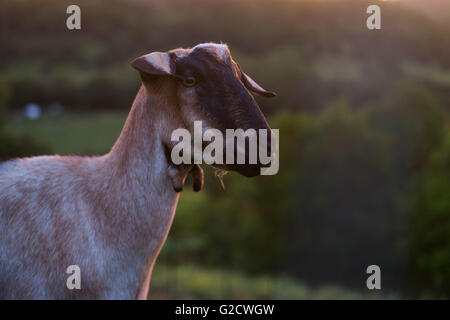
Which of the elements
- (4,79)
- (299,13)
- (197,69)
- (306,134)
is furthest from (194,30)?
(197,69)

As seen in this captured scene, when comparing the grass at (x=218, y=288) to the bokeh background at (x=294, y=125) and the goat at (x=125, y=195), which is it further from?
the goat at (x=125, y=195)

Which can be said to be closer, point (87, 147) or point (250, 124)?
point (250, 124)

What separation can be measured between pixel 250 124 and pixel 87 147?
9.73 m

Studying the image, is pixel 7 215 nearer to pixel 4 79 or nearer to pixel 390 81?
pixel 4 79

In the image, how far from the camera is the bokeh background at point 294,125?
37.8ft

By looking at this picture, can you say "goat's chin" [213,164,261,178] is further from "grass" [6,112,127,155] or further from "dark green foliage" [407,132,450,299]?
"grass" [6,112,127,155]

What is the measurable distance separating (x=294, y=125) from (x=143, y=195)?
1372cm

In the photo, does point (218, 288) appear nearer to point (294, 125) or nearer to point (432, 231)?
point (432, 231)

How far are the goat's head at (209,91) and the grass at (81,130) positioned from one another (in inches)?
344

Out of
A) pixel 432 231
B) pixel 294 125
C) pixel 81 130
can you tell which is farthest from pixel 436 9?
pixel 81 130

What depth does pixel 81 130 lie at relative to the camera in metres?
12.8

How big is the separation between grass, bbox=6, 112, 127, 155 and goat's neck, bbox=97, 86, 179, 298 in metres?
8.37

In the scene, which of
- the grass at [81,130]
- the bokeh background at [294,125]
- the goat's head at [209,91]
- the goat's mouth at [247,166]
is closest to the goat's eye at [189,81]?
the goat's head at [209,91]
